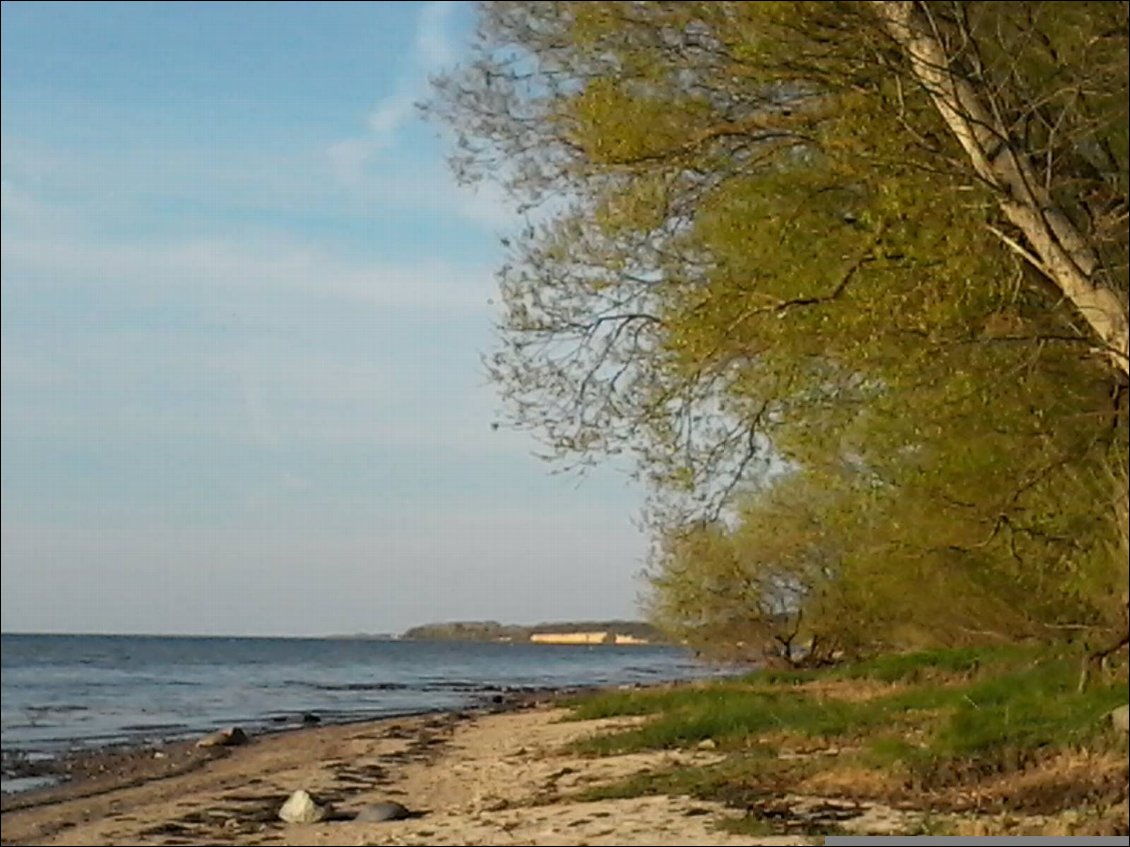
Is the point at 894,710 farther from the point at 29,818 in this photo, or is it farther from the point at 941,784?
the point at 29,818

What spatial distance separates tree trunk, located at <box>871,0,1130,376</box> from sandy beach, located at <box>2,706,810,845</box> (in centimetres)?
404

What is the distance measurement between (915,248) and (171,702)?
38384 mm

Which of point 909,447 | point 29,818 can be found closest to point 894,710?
point 909,447

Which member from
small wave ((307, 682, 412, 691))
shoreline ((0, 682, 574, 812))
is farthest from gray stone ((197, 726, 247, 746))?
small wave ((307, 682, 412, 691))

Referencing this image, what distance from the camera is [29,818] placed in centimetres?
1808

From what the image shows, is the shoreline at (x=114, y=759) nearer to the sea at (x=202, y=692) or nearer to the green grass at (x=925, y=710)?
the sea at (x=202, y=692)

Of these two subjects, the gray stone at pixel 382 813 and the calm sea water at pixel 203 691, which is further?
the calm sea water at pixel 203 691

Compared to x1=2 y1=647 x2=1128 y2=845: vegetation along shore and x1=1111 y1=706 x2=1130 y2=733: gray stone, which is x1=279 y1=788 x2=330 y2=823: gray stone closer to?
x1=2 y1=647 x2=1128 y2=845: vegetation along shore

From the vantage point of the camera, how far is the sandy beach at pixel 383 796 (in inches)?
483

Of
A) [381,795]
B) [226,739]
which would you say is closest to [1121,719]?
[381,795]

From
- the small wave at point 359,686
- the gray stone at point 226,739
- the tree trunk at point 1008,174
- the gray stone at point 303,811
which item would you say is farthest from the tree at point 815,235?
the small wave at point 359,686

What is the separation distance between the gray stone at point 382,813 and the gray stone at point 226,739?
14881 mm

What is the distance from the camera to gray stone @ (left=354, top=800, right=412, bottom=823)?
47.9 ft

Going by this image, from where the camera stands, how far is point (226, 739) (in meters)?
30.1
